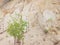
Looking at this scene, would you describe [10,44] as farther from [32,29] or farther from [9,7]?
[9,7]

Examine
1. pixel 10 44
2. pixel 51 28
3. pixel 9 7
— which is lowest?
pixel 10 44

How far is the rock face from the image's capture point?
7.18 feet

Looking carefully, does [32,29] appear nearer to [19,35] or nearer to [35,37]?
[35,37]

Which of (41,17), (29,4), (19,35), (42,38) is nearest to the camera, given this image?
(19,35)

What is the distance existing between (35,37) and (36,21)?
0.77 feet

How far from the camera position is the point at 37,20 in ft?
7.82

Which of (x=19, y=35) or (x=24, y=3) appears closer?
(x=19, y=35)

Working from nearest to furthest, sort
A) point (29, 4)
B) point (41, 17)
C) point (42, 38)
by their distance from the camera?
1. point (42, 38)
2. point (41, 17)
3. point (29, 4)

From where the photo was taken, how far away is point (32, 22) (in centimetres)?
237

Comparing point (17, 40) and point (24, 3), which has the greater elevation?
point (24, 3)

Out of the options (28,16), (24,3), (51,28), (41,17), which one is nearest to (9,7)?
(24,3)

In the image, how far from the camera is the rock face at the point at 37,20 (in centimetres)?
219

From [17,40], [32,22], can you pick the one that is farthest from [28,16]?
[17,40]

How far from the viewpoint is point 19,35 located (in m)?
1.95
